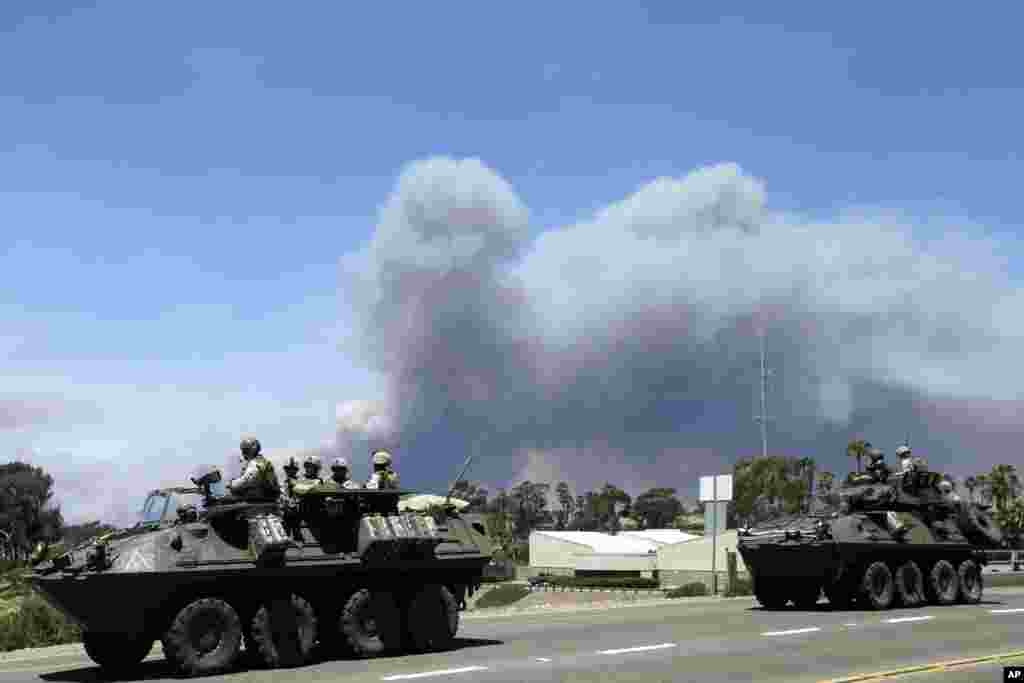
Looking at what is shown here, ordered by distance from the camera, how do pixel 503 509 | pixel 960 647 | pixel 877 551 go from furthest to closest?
pixel 503 509 < pixel 877 551 < pixel 960 647

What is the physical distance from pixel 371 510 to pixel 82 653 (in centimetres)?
579

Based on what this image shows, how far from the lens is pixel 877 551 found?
26.0 meters

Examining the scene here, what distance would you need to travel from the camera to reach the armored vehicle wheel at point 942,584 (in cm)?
2738

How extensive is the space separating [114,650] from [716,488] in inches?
754

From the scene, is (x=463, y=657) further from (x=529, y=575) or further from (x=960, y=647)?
(x=529, y=575)

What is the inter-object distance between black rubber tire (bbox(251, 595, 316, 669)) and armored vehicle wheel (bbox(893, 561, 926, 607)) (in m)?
14.6

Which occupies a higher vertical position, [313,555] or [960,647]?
[313,555]

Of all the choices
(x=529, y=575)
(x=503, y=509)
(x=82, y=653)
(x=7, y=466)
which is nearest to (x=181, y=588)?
(x=82, y=653)

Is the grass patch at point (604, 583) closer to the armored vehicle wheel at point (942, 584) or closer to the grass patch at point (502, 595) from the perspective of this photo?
the grass patch at point (502, 595)

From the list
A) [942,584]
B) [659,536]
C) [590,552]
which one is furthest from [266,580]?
[659,536]

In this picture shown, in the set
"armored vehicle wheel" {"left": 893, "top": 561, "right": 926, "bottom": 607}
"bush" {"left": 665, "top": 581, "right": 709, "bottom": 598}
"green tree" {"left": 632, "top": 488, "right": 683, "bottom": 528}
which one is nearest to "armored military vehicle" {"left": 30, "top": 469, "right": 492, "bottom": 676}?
"armored vehicle wheel" {"left": 893, "top": 561, "right": 926, "bottom": 607}

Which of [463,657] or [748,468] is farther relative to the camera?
[748,468]

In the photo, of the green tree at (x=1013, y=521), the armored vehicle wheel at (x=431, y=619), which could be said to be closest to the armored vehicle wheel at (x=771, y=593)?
the armored vehicle wheel at (x=431, y=619)

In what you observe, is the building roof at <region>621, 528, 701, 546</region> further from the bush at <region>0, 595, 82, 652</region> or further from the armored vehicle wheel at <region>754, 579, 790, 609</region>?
the bush at <region>0, 595, 82, 652</region>
